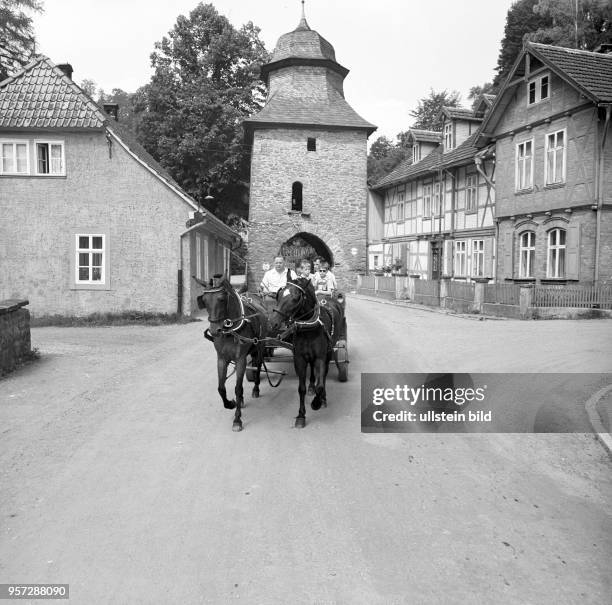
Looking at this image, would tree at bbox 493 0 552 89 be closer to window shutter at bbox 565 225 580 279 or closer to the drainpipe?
the drainpipe

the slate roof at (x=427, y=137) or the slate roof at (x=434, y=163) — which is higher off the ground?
the slate roof at (x=427, y=137)

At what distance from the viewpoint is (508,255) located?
23688 millimetres

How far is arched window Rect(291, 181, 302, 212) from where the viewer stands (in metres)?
38.5

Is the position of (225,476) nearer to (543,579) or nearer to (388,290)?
(543,579)

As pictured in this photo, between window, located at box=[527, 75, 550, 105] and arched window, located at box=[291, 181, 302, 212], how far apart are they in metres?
17.9

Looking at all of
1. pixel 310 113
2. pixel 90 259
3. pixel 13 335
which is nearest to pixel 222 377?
pixel 13 335

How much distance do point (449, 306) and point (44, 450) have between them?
62.2 feet

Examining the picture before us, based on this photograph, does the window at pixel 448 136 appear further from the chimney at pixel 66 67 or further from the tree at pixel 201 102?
the chimney at pixel 66 67

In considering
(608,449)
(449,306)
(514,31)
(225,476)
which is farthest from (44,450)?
(514,31)

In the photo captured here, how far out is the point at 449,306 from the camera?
Result: 23219mm

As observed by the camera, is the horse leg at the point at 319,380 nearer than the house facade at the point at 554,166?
Yes

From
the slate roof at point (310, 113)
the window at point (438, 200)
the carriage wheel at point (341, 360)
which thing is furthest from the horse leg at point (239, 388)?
the slate roof at point (310, 113)

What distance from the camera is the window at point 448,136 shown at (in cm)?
3200

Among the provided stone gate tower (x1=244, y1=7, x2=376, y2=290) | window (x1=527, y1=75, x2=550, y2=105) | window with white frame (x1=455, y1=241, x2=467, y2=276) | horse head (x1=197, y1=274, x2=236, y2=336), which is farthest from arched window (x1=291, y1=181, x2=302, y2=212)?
horse head (x1=197, y1=274, x2=236, y2=336)
